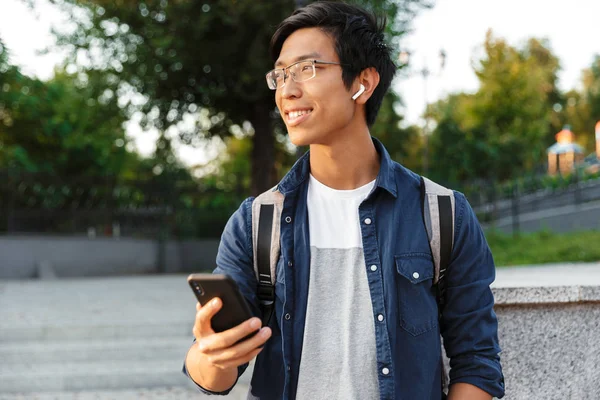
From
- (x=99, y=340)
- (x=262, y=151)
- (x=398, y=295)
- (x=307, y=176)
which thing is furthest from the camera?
(x=262, y=151)

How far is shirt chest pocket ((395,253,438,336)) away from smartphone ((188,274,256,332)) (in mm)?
461

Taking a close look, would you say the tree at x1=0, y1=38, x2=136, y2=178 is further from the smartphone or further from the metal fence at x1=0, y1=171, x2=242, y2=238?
the smartphone

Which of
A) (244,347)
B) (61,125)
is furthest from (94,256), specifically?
(244,347)

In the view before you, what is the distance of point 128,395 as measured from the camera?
6727 mm

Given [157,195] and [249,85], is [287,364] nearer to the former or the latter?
[249,85]

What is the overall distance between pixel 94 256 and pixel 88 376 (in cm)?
1113

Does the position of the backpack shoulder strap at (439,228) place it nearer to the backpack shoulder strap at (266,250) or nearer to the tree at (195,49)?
the backpack shoulder strap at (266,250)

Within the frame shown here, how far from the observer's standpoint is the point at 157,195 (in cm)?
1880

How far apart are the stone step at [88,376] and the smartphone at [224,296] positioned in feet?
17.7

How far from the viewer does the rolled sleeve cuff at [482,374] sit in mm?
1916

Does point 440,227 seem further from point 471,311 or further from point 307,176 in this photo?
point 307,176

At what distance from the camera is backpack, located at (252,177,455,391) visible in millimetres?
1908

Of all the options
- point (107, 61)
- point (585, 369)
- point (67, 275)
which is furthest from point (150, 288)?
point (585, 369)

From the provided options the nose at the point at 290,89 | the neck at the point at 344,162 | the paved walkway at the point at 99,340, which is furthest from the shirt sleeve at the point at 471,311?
the paved walkway at the point at 99,340
